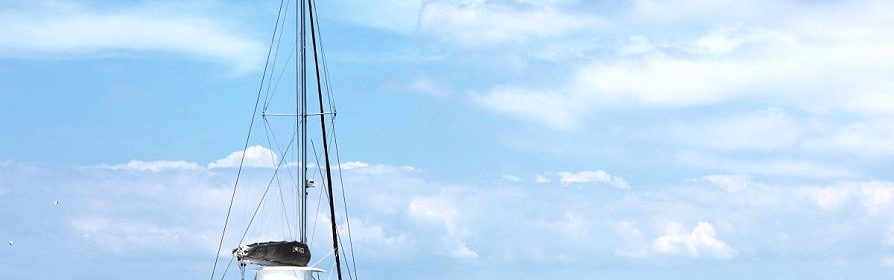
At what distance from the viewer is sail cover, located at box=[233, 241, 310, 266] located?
99062mm

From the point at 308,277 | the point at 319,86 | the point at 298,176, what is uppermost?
the point at 319,86

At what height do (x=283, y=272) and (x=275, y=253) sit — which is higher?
(x=275, y=253)

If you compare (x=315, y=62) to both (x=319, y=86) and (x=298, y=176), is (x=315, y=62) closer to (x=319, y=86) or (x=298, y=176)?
(x=319, y=86)

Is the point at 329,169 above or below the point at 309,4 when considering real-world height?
below

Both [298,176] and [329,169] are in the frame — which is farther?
[329,169]

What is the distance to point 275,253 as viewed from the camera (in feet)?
326

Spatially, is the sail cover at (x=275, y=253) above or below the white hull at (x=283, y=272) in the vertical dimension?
above

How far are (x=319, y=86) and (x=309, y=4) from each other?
5.93 meters

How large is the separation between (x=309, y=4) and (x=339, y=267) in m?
18.8

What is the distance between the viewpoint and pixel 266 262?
99938 mm

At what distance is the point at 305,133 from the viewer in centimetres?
10144

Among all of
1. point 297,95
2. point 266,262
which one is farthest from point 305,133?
point 266,262

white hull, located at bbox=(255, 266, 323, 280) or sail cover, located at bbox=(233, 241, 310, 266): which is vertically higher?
sail cover, located at bbox=(233, 241, 310, 266)

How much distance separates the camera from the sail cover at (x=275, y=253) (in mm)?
99062
